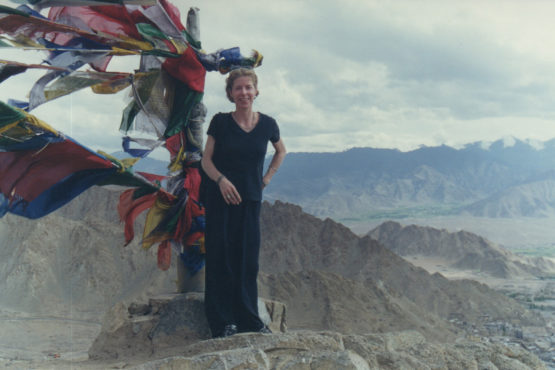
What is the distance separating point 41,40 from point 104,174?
1.08m

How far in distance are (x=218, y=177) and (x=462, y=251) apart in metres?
57.0

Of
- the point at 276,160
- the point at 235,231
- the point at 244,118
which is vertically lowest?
the point at 235,231

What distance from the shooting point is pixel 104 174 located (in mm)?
4105

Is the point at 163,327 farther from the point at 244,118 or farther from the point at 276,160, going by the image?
the point at 244,118

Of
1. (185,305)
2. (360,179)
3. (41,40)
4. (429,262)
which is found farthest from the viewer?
(360,179)

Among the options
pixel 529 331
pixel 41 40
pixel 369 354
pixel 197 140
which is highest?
pixel 41 40

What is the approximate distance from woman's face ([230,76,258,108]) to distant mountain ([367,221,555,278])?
49.2 meters

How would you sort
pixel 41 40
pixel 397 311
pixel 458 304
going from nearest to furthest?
pixel 41 40, pixel 397 311, pixel 458 304

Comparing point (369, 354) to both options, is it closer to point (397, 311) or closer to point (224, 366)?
point (224, 366)

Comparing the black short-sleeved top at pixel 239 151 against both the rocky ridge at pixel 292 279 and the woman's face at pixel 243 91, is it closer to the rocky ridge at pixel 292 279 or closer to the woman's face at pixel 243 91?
the woman's face at pixel 243 91

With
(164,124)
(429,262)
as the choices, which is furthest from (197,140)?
(429,262)

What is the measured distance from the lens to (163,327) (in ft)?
14.8

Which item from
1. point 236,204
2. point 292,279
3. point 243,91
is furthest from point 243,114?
point 292,279

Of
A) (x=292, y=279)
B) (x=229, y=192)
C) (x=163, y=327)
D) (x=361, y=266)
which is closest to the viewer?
(x=229, y=192)
